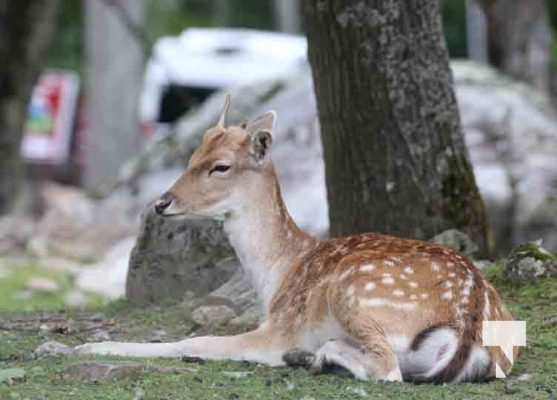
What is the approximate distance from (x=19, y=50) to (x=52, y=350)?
380 inches

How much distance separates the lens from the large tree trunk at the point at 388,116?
31.3 ft

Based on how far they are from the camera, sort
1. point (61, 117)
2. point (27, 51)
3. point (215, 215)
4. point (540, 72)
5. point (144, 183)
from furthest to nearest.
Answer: point (61, 117), point (540, 72), point (27, 51), point (144, 183), point (215, 215)

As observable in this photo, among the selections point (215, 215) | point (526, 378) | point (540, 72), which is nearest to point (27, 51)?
point (540, 72)

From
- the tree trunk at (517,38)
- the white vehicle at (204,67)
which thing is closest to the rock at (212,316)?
the tree trunk at (517,38)

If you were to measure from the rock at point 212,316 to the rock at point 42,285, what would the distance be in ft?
18.1

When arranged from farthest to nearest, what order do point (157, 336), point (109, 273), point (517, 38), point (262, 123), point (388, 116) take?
point (517, 38) → point (109, 273) → point (388, 116) → point (157, 336) → point (262, 123)

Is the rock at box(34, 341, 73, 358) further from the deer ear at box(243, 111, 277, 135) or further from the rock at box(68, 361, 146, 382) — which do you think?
the deer ear at box(243, 111, 277, 135)

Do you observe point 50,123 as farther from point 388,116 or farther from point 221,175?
point 221,175

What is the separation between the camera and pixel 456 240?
380 inches

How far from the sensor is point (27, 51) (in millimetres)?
17109

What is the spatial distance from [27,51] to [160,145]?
2.20m

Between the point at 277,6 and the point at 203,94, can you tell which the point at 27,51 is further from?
the point at 277,6

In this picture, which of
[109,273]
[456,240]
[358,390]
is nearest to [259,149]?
[358,390]

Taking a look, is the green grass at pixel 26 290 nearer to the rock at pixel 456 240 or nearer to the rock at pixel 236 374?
the rock at pixel 456 240
